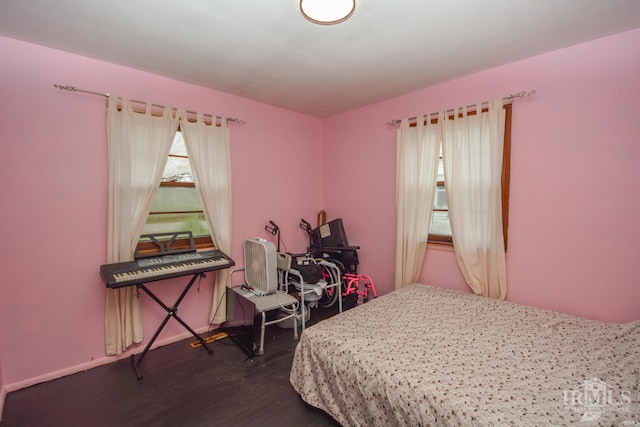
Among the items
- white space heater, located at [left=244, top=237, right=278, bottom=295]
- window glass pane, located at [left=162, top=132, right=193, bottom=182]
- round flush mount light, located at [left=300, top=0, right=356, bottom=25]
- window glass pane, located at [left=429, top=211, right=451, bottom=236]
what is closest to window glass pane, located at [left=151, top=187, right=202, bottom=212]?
window glass pane, located at [left=162, top=132, right=193, bottom=182]

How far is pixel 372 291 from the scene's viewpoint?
3.59 meters

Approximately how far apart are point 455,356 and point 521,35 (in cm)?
222

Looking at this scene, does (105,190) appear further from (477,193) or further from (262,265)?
(477,193)

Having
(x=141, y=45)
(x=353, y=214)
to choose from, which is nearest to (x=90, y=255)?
(x=141, y=45)

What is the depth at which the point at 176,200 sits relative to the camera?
2.88m

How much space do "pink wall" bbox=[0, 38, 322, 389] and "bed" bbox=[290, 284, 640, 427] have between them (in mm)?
1912

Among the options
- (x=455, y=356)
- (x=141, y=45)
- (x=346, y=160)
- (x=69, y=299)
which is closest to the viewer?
(x=455, y=356)

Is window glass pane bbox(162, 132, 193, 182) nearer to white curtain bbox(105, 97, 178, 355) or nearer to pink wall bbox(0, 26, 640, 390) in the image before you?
white curtain bbox(105, 97, 178, 355)

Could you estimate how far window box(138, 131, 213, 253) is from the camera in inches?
109

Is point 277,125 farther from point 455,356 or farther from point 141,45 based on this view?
point 455,356

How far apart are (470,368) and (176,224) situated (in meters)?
2.78

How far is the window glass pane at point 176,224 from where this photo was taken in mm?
2750

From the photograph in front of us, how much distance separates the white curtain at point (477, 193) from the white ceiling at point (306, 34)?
0.52 meters

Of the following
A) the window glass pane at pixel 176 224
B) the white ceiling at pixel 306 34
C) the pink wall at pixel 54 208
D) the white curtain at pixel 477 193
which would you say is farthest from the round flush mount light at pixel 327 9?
the window glass pane at pixel 176 224
